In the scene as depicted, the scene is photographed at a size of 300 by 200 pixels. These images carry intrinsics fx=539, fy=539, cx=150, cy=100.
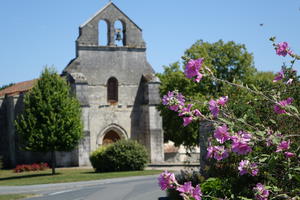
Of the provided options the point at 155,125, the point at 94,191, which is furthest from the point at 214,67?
the point at 94,191

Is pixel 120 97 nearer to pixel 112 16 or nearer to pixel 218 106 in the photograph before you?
pixel 112 16

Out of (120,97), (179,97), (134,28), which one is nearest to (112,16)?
(134,28)

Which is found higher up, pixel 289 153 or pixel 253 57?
pixel 253 57

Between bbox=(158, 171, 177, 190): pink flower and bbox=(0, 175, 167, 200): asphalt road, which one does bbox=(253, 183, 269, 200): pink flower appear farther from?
bbox=(0, 175, 167, 200): asphalt road

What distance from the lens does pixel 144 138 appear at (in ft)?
131

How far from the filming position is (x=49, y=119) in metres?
31.7

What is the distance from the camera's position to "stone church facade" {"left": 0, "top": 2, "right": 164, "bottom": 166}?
39.3 metres

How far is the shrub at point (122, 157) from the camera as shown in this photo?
31.6 metres

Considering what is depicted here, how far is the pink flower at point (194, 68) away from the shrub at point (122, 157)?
1035 inches

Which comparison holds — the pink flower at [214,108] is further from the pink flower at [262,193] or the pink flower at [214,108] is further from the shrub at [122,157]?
Result: the shrub at [122,157]

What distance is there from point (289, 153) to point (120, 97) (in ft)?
116

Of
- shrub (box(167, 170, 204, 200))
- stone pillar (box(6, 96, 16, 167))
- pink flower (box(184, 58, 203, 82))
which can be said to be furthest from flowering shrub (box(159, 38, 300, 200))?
stone pillar (box(6, 96, 16, 167))

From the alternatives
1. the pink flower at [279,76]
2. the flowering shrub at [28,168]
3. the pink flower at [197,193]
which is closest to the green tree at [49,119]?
the flowering shrub at [28,168]

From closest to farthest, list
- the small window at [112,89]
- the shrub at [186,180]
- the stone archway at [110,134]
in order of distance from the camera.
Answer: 1. the shrub at [186,180]
2. the stone archway at [110,134]
3. the small window at [112,89]
